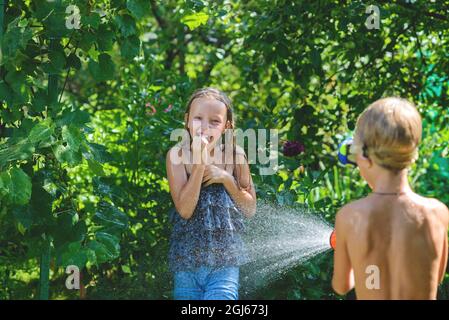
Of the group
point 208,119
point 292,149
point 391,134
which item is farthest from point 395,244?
point 292,149

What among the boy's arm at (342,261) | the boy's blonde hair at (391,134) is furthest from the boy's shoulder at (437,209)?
the boy's arm at (342,261)

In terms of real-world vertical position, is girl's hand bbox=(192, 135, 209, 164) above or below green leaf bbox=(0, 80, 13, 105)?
below

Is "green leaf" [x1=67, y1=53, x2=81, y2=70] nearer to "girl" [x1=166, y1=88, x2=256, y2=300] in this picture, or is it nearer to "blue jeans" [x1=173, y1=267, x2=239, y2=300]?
"girl" [x1=166, y1=88, x2=256, y2=300]

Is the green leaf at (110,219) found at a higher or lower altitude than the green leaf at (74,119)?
lower

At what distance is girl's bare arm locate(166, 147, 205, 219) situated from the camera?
2.95 meters

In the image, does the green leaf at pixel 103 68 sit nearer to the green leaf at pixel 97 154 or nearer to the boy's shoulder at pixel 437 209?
the green leaf at pixel 97 154

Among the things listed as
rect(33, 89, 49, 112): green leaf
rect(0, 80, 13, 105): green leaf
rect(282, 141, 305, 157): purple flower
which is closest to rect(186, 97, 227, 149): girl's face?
rect(33, 89, 49, 112): green leaf

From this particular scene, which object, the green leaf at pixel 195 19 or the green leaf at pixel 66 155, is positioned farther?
the green leaf at pixel 195 19

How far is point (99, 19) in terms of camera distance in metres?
2.99

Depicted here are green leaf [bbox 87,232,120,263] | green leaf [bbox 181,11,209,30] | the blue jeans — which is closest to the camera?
green leaf [bbox 87,232,120,263]

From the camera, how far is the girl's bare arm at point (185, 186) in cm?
295

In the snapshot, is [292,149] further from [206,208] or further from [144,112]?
[206,208]

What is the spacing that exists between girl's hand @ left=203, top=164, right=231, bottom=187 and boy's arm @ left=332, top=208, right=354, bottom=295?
2.75ft
